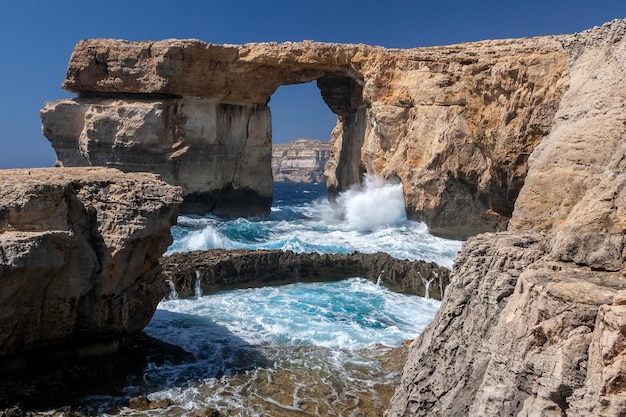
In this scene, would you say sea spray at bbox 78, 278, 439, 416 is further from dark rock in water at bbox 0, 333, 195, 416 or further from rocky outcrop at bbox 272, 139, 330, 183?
rocky outcrop at bbox 272, 139, 330, 183

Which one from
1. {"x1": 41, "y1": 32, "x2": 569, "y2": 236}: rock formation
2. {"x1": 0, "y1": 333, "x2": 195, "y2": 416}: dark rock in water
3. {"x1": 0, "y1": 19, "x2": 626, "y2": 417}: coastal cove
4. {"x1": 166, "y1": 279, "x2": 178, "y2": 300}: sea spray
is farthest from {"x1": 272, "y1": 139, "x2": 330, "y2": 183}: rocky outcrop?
{"x1": 0, "y1": 333, "x2": 195, "y2": 416}: dark rock in water

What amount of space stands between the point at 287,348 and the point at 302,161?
95.1 meters

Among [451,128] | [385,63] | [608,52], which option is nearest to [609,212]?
[608,52]

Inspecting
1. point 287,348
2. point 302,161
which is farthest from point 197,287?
point 302,161

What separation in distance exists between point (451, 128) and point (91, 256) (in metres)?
17.9

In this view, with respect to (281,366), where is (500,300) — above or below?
above

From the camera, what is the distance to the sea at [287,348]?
8.22 m

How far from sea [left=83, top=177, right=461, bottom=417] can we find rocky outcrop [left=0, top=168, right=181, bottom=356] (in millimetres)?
1340

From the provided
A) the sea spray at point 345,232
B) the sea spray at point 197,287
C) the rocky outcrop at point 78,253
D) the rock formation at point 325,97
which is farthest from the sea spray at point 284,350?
the rock formation at point 325,97

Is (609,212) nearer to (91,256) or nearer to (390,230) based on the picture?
(91,256)

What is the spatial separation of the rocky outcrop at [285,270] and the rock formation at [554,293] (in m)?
10.6

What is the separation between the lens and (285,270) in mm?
17781

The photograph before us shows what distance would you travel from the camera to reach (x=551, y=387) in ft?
11.7

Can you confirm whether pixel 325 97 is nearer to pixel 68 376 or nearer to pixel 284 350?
pixel 284 350
